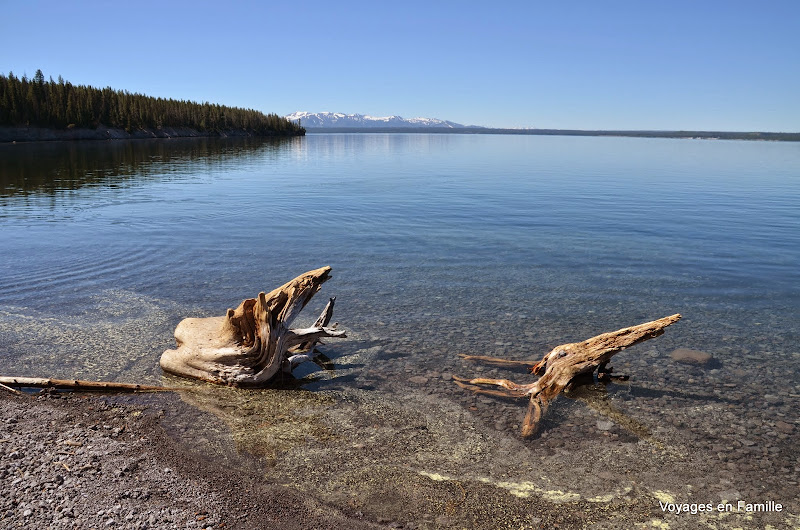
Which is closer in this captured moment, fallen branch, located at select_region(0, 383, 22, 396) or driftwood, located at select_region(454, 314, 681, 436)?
fallen branch, located at select_region(0, 383, 22, 396)

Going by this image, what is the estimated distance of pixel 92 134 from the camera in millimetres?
113125

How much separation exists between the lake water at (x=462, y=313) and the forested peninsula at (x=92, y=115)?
272 feet

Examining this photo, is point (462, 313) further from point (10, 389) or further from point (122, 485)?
point (10, 389)

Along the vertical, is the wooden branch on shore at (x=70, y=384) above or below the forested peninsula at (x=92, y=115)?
below

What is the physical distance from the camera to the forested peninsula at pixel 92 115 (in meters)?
98.6

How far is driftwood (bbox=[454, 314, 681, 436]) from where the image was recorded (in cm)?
908

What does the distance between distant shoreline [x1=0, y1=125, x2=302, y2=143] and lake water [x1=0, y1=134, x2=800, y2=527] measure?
81268 mm

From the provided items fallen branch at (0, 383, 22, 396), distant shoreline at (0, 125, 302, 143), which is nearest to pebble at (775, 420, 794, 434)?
fallen branch at (0, 383, 22, 396)

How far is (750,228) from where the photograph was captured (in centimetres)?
2552

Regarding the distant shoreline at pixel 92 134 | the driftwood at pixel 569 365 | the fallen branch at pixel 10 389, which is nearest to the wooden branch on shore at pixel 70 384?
the fallen branch at pixel 10 389

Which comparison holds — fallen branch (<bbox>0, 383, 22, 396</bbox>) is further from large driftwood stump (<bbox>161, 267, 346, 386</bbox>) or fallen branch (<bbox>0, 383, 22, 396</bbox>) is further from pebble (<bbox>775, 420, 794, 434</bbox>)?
pebble (<bbox>775, 420, 794, 434</bbox>)

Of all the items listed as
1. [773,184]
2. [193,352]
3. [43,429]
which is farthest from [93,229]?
[773,184]

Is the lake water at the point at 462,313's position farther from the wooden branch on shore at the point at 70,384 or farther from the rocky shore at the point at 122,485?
the wooden branch on shore at the point at 70,384

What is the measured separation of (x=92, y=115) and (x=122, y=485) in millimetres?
127165
